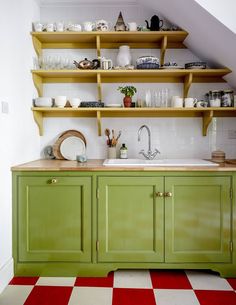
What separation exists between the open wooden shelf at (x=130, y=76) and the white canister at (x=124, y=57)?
0.10 m

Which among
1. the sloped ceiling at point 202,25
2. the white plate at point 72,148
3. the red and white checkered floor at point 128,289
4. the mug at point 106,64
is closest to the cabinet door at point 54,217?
the red and white checkered floor at point 128,289

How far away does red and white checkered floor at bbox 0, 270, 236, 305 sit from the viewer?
1.99 meters

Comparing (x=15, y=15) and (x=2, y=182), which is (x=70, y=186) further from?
(x=15, y=15)

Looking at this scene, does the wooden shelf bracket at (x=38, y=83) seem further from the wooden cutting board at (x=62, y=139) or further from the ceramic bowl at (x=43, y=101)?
the wooden cutting board at (x=62, y=139)

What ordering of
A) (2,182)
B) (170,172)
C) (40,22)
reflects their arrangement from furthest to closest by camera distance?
1. (40,22)
2. (170,172)
3. (2,182)

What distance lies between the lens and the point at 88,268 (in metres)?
2.30

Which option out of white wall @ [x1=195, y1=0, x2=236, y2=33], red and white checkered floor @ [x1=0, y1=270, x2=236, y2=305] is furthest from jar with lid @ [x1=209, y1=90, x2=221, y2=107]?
red and white checkered floor @ [x1=0, y1=270, x2=236, y2=305]

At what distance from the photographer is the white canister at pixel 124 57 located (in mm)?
2771

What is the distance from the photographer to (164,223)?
2281 millimetres

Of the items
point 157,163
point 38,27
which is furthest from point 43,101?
point 157,163

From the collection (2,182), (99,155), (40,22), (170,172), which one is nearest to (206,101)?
(170,172)

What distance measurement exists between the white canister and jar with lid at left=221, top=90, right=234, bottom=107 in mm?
932

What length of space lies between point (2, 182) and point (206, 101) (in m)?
1.96

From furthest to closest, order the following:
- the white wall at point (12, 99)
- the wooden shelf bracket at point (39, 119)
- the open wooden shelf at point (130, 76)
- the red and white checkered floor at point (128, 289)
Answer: the wooden shelf bracket at point (39, 119)
the open wooden shelf at point (130, 76)
the white wall at point (12, 99)
the red and white checkered floor at point (128, 289)
